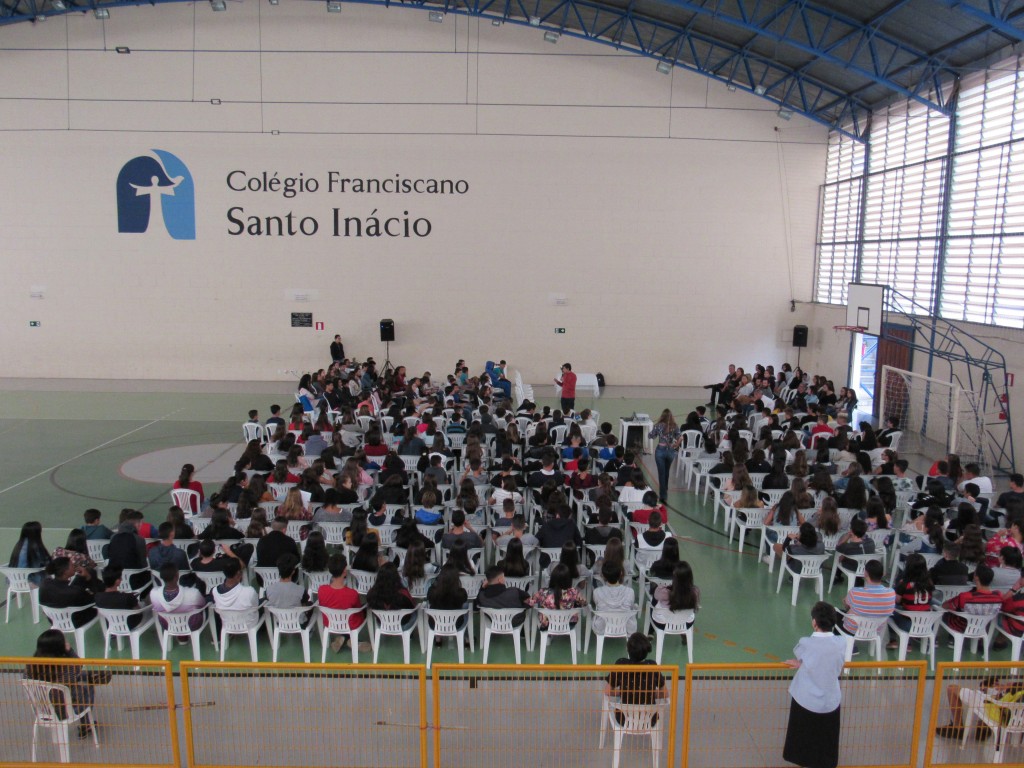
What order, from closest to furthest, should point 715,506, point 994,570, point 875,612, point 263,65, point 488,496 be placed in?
1. point 875,612
2. point 994,570
3. point 488,496
4. point 715,506
5. point 263,65

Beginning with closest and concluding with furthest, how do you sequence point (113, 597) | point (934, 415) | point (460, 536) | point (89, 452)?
point (113, 597), point (460, 536), point (89, 452), point (934, 415)

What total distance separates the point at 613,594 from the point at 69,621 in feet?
14.9

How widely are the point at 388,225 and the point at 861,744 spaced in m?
17.3

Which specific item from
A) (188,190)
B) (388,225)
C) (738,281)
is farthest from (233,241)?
(738,281)

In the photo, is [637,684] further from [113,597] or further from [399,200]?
[399,200]

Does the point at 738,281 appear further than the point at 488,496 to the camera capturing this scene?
Yes

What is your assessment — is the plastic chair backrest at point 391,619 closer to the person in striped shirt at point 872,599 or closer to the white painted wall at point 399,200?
the person in striped shirt at point 872,599

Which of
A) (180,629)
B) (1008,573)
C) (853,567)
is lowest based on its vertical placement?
(180,629)

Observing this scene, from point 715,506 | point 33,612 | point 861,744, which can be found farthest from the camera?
point 715,506

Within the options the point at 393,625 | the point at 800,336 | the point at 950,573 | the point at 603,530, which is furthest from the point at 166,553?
the point at 800,336

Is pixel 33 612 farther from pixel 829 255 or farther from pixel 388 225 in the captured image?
pixel 829 255

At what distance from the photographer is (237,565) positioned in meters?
6.86

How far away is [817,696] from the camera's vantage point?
5016mm

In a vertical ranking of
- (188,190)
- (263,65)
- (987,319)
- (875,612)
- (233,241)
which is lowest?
(875,612)
